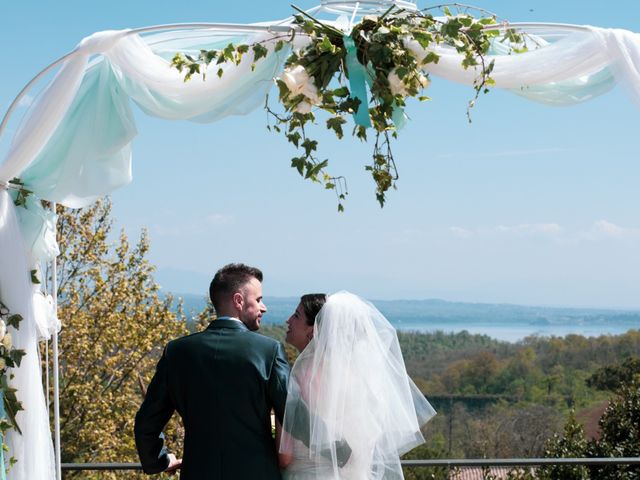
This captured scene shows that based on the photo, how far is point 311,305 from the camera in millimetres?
3006

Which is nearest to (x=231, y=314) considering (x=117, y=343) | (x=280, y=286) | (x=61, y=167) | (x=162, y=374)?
(x=162, y=374)

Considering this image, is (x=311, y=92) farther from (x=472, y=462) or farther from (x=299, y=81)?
(x=472, y=462)

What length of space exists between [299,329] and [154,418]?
1.79 feet

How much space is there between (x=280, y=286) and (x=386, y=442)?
124790 mm

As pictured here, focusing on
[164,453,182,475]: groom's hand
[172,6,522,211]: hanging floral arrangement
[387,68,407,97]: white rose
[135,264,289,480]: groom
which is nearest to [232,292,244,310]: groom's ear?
[135,264,289,480]: groom

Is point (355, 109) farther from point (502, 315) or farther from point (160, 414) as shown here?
Answer: point (502, 315)

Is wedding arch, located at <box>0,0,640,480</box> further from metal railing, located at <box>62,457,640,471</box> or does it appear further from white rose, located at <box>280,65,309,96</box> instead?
metal railing, located at <box>62,457,640,471</box>

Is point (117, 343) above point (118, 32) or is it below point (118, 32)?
below

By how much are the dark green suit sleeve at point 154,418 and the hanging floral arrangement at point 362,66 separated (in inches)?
31.6

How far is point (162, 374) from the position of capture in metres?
2.95

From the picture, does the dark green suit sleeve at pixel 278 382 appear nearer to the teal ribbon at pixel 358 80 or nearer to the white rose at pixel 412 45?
the teal ribbon at pixel 358 80

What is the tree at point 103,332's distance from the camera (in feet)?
40.7

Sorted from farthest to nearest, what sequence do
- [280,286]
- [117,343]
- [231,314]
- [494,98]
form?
[280,286]
[494,98]
[117,343]
[231,314]

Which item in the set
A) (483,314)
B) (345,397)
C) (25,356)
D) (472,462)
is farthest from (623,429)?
(483,314)
